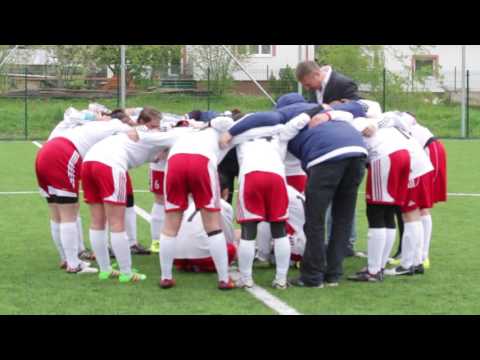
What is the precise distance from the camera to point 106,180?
28.3 feet

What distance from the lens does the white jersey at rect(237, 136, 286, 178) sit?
8.48 meters

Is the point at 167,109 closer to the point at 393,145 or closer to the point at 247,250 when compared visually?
the point at 393,145

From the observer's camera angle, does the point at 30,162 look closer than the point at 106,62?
Yes

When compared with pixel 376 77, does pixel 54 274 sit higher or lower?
lower

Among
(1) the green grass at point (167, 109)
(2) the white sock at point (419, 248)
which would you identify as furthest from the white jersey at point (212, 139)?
(1) the green grass at point (167, 109)

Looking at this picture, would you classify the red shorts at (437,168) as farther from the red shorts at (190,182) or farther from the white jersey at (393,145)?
the red shorts at (190,182)

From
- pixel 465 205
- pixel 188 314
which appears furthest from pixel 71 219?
pixel 465 205

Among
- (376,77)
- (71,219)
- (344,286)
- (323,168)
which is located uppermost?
(376,77)

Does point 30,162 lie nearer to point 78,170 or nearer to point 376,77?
point 78,170

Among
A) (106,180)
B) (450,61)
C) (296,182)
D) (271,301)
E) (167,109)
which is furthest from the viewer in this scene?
(450,61)

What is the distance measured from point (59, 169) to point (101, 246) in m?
0.99

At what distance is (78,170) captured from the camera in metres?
9.44

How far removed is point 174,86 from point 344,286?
31103 mm

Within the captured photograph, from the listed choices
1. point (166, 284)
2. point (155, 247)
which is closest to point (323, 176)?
point (166, 284)
